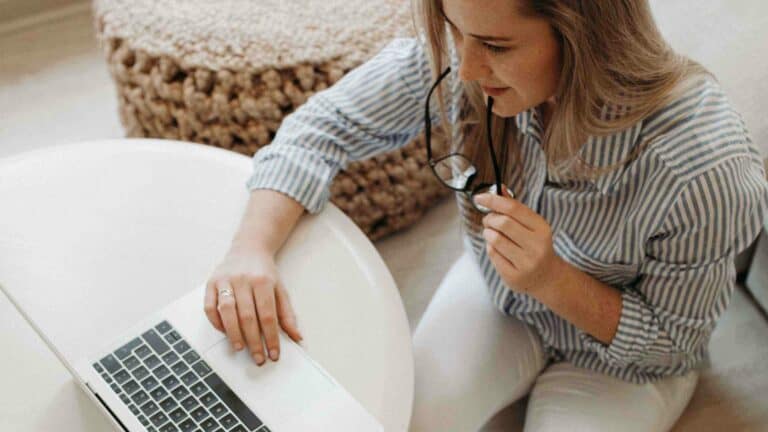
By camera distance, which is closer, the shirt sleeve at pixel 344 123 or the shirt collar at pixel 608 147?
the shirt collar at pixel 608 147

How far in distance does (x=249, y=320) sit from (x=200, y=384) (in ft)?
0.26

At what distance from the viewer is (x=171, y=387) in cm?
83

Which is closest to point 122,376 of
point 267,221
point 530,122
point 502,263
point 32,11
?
point 267,221

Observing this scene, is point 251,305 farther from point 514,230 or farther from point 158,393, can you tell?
point 514,230

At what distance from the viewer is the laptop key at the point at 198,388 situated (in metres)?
0.83

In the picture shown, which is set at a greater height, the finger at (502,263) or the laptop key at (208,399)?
the finger at (502,263)

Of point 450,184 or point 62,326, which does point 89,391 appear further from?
point 450,184

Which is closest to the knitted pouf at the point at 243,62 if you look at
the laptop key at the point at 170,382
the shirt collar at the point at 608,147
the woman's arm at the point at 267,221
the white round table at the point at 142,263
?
the white round table at the point at 142,263

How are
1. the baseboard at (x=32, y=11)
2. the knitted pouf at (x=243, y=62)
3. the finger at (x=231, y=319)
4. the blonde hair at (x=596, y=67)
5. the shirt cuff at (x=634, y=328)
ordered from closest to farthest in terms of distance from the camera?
the blonde hair at (x=596, y=67) < the finger at (x=231, y=319) < the shirt cuff at (x=634, y=328) < the knitted pouf at (x=243, y=62) < the baseboard at (x=32, y=11)

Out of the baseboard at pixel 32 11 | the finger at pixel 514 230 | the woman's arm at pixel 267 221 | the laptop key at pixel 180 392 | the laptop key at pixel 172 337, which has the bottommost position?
the baseboard at pixel 32 11

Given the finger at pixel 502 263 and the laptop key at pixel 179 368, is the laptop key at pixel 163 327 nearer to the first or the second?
the laptop key at pixel 179 368

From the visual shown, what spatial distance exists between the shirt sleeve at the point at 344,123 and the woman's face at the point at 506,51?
0.55ft

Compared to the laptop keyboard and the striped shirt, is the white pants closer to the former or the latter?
the striped shirt

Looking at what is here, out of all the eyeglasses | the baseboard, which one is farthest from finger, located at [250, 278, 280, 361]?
the baseboard
